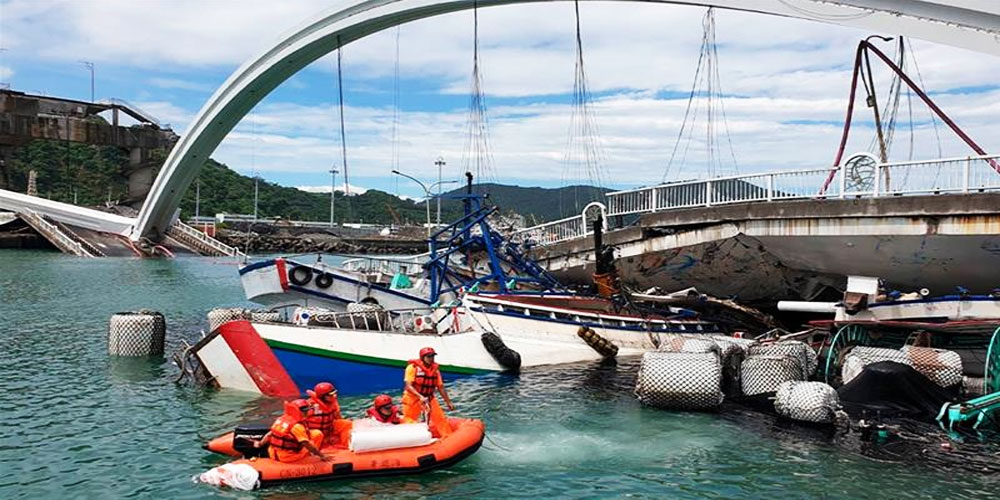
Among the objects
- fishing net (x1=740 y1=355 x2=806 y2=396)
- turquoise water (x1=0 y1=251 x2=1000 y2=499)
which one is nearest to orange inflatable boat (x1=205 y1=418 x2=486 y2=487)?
turquoise water (x1=0 y1=251 x2=1000 y2=499)

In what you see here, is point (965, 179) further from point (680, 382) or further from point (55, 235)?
point (55, 235)

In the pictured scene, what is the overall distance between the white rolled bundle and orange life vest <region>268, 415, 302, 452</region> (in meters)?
0.79

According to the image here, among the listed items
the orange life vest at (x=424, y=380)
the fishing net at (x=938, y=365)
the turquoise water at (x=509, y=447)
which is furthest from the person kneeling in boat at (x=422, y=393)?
the fishing net at (x=938, y=365)

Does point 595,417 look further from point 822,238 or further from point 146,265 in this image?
point 146,265

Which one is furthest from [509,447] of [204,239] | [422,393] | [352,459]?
[204,239]

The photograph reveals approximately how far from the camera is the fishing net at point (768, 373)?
1523 cm

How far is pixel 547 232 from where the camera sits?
1136 inches

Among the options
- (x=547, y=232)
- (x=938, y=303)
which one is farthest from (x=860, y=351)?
(x=547, y=232)

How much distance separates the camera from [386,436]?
1087cm

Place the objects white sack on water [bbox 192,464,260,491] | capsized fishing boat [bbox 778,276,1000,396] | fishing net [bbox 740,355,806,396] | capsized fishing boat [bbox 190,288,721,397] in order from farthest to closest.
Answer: capsized fishing boat [bbox 190,288,721,397]
fishing net [bbox 740,355,806,396]
capsized fishing boat [bbox 778,276,1000,396]
white sack on water [bbox 192,464,260,491]

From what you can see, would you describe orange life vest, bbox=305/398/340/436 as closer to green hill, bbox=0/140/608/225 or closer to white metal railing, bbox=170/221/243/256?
green hill, bbox=0/140/608/225

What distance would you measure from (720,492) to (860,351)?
22.9ft

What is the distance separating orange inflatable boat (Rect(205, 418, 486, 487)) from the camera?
10258 mm

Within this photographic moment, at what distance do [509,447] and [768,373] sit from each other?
595 centimetres
